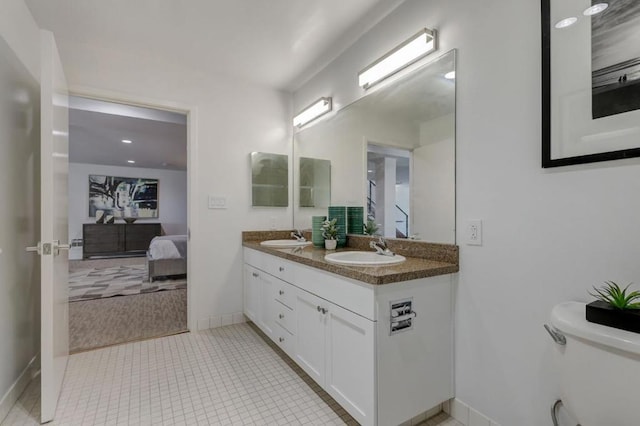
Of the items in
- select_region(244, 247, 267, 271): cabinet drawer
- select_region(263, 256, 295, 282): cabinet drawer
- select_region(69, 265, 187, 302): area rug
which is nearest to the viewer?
select_region(263, 256, 295, 282): cabinet drawer

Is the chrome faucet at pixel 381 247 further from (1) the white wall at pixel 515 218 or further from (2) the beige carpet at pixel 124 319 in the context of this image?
(2) the beige carpet at pixel 124 319

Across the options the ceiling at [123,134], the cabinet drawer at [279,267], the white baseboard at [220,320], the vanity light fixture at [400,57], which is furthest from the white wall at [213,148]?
the vanity light fixture at [400,57]

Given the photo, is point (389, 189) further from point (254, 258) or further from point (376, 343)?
point (254, 258)

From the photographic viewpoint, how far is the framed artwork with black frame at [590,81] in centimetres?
99

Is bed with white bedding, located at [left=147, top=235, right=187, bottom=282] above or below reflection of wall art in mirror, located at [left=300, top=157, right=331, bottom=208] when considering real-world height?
below

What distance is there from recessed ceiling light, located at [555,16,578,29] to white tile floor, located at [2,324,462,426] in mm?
1803

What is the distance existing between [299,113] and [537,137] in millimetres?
2088

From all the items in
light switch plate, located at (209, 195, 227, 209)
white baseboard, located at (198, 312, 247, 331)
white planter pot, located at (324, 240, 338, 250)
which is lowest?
white baseboard, located at (198, 312, 247, 331)

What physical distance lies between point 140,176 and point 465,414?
8.15m

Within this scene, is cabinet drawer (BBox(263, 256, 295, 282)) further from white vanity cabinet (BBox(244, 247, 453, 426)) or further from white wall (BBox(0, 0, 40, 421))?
white wall (BBox(0, 0, 40, 421))

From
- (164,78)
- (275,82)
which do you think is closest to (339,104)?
(275,82)

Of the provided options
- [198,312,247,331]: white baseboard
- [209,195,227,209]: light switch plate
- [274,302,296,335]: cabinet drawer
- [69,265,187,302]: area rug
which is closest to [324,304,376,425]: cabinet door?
[274,302,296,335]: cabinet drawer

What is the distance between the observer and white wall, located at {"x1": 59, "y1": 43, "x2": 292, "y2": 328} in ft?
7.98

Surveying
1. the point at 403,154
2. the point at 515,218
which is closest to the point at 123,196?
the point at 403,154
